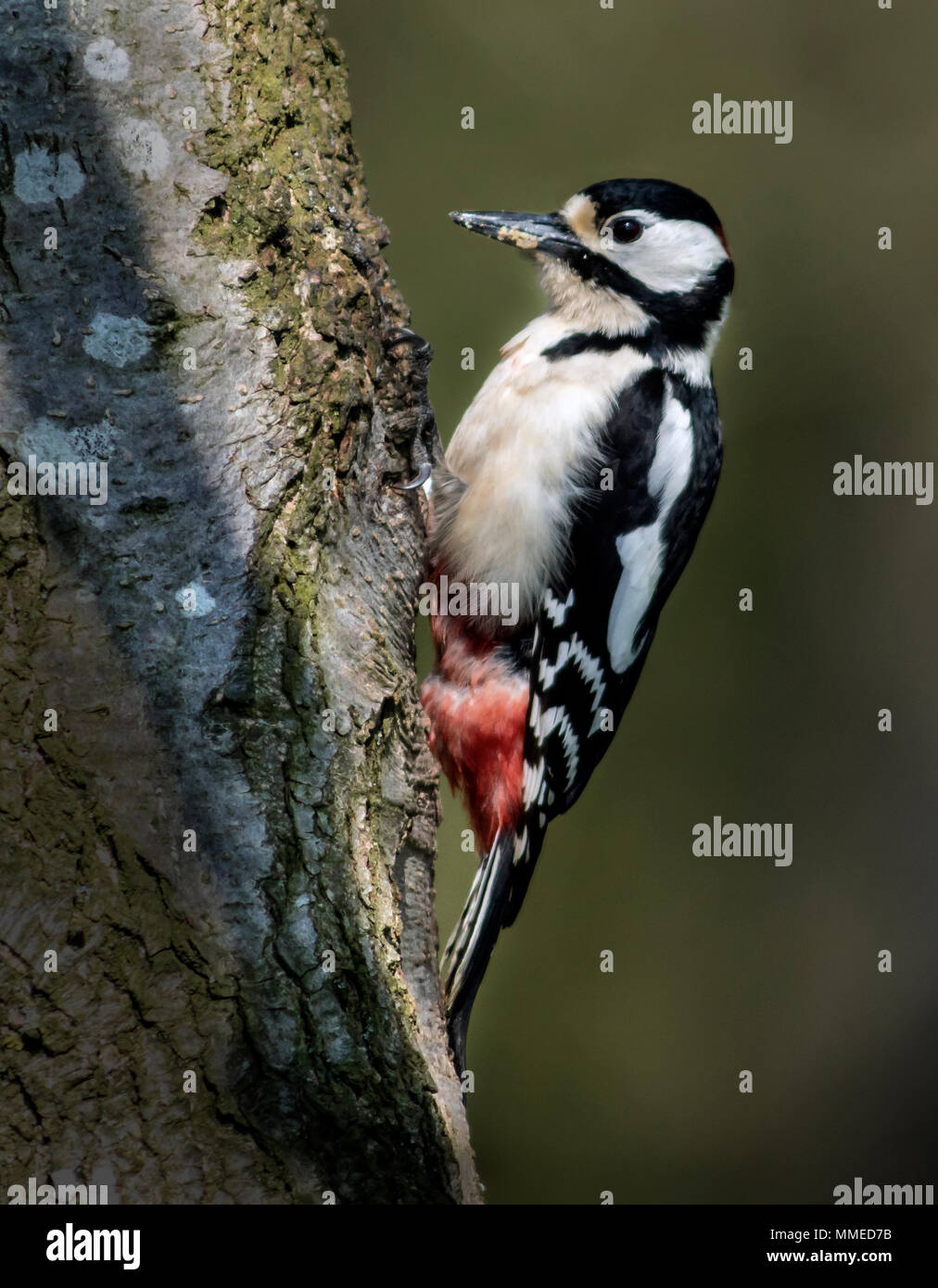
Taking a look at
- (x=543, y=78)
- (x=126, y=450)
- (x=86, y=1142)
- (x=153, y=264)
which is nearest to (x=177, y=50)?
(x=153, y=264)

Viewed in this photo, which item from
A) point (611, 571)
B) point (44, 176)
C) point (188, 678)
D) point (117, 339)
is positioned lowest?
point (188, 678)

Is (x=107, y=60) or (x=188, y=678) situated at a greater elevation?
(x=107, y=60)

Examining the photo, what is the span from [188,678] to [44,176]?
648 mm

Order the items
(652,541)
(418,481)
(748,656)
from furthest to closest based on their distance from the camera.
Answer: (748,656), (652,541), (418,481)

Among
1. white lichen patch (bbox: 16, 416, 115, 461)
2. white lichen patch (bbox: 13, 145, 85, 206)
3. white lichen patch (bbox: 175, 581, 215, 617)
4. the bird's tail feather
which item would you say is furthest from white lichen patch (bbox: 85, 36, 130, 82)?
the bird's tail feather

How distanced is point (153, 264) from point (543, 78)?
3049 mm

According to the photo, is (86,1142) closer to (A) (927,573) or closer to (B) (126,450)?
(B) (126,450)

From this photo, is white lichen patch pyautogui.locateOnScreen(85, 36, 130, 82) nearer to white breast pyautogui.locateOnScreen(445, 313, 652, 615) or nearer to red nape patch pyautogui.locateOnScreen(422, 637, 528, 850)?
white breast pyautogui.locateOnScreen(445, 313, 652, 615)

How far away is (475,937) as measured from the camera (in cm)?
224

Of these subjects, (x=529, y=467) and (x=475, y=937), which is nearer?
(x=475, y=937)

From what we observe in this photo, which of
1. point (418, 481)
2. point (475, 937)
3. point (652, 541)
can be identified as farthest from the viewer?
point (652, 541)

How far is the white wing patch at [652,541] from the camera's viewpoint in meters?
2.44

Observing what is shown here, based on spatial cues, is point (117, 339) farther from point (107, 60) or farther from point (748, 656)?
point (748, 656)

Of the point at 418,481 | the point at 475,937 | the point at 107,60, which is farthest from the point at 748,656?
the point at 107,60
